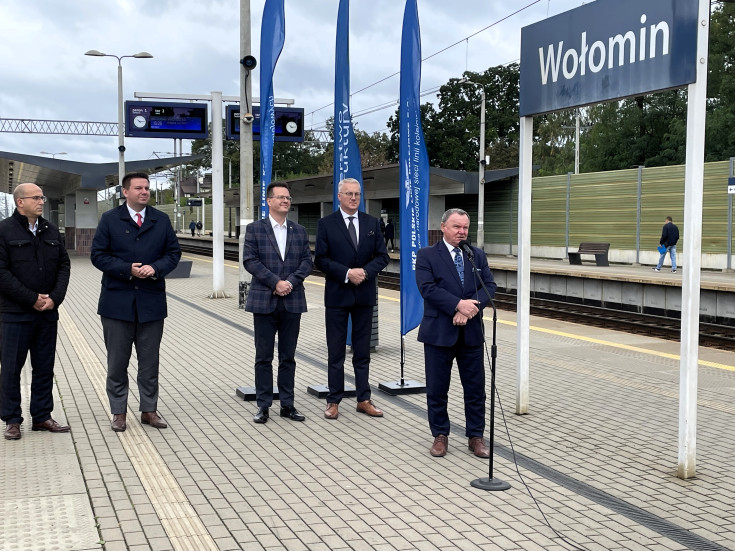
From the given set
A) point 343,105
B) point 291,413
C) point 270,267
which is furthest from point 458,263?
Result: point 343,105

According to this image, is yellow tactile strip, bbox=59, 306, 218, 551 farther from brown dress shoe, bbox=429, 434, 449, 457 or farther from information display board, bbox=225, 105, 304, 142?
information display board, bbox=225, 105, 304, 142

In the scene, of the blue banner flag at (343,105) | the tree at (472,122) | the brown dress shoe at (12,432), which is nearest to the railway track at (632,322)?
the blue banner flag at (343,105)

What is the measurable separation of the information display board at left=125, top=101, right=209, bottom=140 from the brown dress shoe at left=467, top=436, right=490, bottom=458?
593 inches

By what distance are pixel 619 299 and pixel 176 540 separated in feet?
54.1

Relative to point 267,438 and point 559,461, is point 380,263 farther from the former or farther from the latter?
point 559,461

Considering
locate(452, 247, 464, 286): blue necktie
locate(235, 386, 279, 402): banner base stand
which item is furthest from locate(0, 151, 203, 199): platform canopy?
locate(452, 247, 464, 286): blue necktie

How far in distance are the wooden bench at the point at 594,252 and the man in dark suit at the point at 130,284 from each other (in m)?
23.8

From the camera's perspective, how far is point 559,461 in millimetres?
5770

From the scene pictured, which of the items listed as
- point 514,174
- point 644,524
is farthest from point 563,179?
point 644,524

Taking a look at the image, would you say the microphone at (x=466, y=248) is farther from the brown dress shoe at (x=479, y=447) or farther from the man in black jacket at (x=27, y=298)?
the man in black jacket at (x=27, y=298)

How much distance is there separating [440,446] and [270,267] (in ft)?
6.58

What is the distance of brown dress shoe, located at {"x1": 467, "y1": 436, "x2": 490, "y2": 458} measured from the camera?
230 inches

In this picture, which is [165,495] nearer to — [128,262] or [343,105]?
[128,262]

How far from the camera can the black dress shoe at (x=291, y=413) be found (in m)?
6.93
